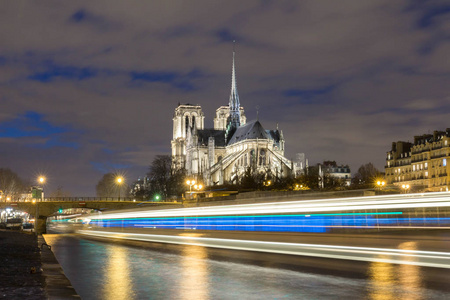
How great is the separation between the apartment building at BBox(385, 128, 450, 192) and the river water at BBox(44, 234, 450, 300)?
84.6m

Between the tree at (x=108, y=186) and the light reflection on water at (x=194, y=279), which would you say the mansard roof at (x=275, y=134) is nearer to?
the tree at (x=108, y=186)

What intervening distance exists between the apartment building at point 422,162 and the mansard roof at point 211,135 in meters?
58.9

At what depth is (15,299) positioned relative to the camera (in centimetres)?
835

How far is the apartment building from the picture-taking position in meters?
103

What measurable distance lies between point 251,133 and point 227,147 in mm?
17723

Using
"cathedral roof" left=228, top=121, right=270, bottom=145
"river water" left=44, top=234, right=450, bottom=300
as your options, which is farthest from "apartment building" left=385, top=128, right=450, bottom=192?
"river water" left=44, top=234, right=450, bottom=300

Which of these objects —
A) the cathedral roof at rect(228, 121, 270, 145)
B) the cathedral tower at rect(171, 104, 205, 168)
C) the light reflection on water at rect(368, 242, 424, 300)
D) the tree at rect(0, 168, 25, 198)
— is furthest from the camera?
the cathedral tower at rect(171, 104, 205, 168)

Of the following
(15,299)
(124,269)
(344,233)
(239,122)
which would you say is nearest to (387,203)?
(344,233)

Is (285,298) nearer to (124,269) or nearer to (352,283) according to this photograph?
(352,283)

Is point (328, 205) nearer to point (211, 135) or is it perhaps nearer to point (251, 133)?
point (251, 133)

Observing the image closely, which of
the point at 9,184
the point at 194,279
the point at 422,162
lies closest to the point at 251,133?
the point at 422,162

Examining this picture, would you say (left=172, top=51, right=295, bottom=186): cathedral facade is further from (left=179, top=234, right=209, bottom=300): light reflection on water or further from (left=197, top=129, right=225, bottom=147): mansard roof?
(left=179, top=234, right=209, bottom=300): light reflection on water

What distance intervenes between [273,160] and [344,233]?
419 feet

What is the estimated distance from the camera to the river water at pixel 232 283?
957 centimetres
